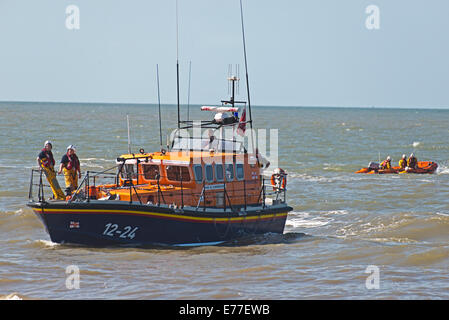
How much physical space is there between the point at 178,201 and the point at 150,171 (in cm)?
122

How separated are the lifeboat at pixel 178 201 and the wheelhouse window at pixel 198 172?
23 millimetres

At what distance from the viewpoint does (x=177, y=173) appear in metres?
16.3

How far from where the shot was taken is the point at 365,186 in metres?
31.2

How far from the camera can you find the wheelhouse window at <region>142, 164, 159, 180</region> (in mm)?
16561

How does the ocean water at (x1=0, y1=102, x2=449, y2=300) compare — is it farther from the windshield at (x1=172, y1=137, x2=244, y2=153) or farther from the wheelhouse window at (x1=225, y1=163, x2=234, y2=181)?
the windshield at (x1=172, y1=137, x2=244, y2=153)

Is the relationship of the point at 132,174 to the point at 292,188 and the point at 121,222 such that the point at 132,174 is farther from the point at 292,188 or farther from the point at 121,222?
the point at 292,188

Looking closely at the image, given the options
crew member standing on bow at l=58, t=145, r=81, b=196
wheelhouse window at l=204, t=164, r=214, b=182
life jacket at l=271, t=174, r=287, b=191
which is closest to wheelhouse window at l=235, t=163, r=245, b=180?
wheelhouse window at l=204, t=164, r=214, b=182

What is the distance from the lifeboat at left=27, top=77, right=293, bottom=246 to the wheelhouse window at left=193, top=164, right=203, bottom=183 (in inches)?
0.9

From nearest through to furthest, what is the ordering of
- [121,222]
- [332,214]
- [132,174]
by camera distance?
[121,222], [132,174], [332,214]

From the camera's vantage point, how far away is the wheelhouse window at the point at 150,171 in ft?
54.3

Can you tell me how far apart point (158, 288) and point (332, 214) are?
11.6 meters

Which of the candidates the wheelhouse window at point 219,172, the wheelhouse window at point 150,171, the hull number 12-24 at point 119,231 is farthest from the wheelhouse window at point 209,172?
the hull number 12-24 at point 119,231

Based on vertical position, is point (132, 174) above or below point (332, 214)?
above

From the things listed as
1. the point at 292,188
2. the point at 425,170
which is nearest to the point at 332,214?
the point at 292,188
